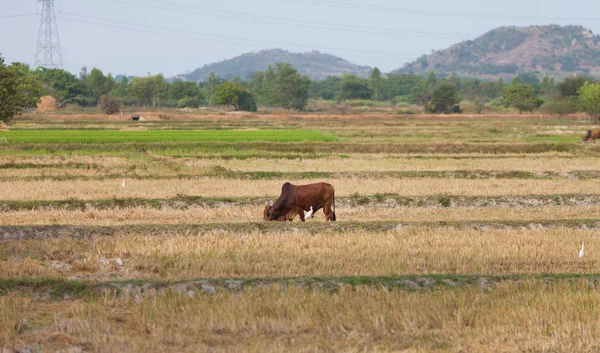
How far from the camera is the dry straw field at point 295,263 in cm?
792

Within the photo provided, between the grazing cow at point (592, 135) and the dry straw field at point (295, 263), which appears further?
the grazing cow at point (592, 135)

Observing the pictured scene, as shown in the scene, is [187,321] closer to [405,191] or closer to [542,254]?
[542,254]

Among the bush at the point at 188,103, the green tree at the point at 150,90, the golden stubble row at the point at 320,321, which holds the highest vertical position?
the green tree at the point at 150,90

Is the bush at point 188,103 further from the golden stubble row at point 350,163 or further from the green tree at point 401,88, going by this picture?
the golden stubble row at point 350,163

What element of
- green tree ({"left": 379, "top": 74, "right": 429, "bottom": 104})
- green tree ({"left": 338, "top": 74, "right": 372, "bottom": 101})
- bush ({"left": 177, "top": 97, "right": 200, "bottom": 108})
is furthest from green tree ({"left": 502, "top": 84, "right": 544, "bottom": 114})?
bush ({"left": 177, "top": 97, "right": 200, "bottom": 108})

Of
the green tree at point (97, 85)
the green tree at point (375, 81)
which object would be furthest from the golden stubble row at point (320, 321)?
the green tree at point (375, 81)

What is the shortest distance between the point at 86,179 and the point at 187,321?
16.8m

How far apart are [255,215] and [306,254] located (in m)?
5.68

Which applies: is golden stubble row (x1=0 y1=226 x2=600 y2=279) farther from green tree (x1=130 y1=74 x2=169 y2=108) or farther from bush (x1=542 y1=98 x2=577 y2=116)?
green tree (x1=130 y1=74 x2=169 y2=108)

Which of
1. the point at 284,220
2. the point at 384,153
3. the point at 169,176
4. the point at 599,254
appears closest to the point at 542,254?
the point at 599,254

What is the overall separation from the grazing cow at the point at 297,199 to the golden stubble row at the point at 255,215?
41 cm

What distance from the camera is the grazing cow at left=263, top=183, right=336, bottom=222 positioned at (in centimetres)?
1627

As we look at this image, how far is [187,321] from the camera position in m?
8.13

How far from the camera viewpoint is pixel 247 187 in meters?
22.2
